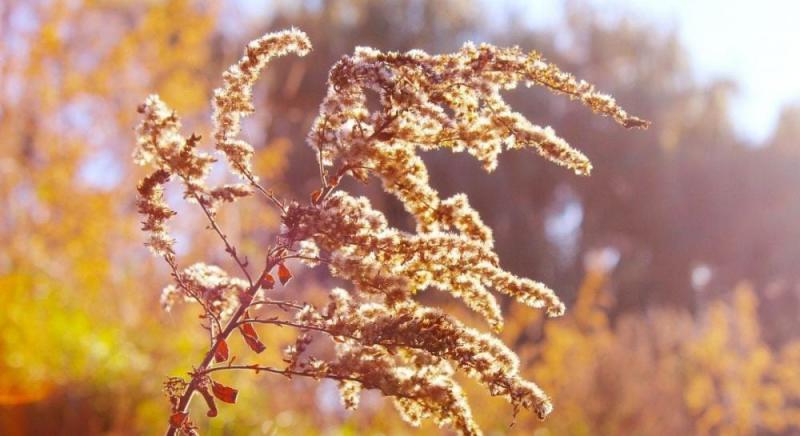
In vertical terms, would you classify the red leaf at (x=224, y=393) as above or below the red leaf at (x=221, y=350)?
below

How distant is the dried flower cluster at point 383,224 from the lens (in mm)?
1343

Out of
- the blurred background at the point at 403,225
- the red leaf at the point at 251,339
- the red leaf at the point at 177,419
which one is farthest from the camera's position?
the blurred background at the point at 403,225

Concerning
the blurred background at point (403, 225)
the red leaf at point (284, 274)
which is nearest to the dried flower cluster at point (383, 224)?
the red leaf at point (284, 274)

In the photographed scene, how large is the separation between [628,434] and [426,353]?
7406 millimetres

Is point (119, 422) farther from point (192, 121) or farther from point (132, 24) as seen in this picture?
point (132, 24)

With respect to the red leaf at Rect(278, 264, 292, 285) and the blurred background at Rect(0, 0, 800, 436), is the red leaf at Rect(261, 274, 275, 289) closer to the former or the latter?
the red leaf at Rect(278, 264, 292, 285)

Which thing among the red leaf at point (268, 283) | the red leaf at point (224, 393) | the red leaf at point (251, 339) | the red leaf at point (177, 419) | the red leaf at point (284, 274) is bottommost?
the red leaf at point (177, 419)

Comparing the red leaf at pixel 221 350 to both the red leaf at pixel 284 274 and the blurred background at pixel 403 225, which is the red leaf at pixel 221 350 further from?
the blurred background at pixel 403 225

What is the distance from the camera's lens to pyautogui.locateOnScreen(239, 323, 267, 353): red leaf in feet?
4.58

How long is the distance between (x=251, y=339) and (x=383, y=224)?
298 mm

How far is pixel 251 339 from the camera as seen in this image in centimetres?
141

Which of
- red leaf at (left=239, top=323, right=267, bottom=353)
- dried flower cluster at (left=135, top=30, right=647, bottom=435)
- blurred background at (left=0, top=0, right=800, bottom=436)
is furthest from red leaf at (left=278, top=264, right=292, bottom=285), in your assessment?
blurred background at (left=0, top=0, right=800, bottom=436)

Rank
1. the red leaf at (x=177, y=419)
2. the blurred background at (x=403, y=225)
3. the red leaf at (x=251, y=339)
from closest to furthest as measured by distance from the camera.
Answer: the red leaf at (x=177, y=419) → the red leaf at (x=251, y=339) → the blurred background at (x=403, y=225)

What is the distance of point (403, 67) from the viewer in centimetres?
142
